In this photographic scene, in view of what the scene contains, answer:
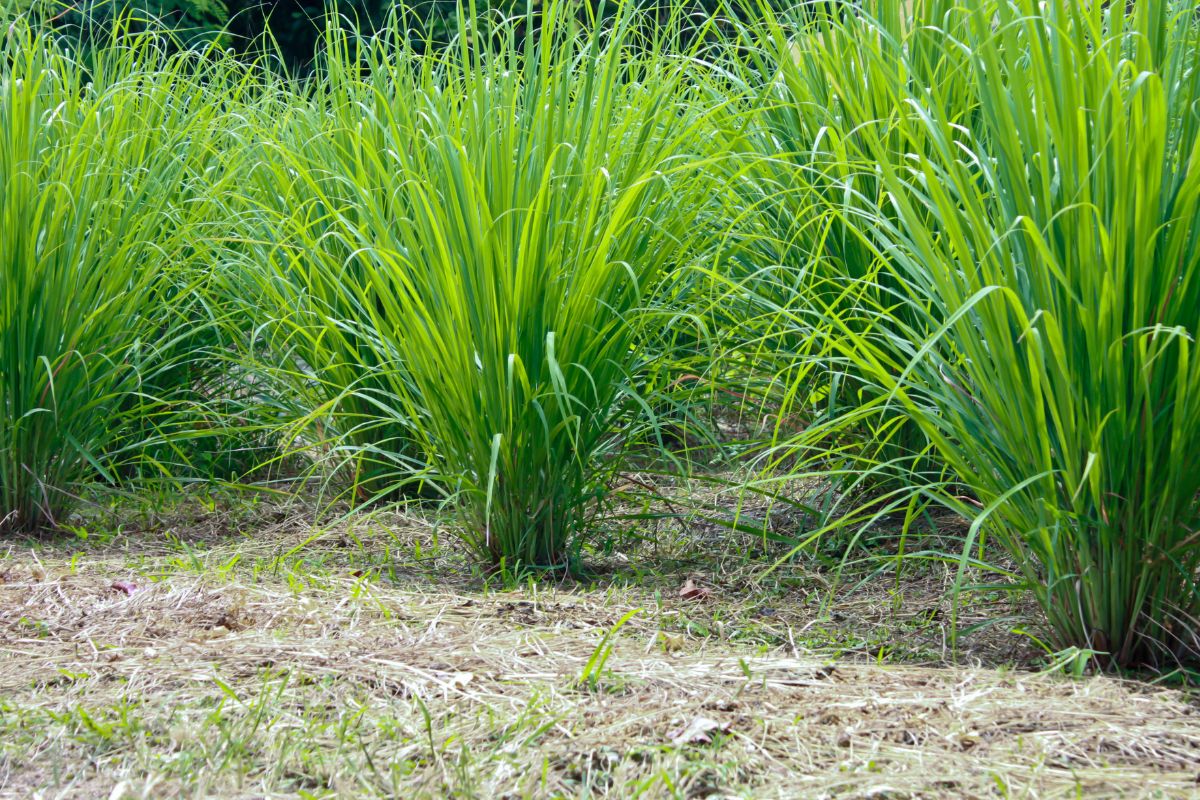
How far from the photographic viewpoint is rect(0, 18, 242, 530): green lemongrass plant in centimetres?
260

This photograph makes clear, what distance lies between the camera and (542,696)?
5.16 ft

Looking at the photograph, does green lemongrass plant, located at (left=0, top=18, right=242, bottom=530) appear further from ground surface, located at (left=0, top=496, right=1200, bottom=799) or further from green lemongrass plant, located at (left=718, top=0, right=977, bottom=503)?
green lemongrass plant, located at (left=718, top=0, right=977, bottom=503)

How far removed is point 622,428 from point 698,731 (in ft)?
3.50

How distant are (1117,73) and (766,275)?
1.12 metres

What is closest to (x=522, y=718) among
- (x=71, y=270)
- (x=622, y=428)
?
(x=622, y=428)

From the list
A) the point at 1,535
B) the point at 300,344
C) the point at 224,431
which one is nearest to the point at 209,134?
the point at 300,344

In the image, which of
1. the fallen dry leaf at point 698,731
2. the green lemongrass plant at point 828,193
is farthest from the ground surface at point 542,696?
the green lemongrass plant at point 828,193

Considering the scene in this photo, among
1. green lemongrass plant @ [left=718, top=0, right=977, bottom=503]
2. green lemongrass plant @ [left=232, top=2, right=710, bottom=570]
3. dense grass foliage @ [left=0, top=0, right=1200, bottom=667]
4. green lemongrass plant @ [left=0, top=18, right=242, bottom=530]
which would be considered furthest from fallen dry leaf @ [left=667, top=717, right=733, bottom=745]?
green lemongrass plant @ [left=0, top=18, right=242, bottom=530]

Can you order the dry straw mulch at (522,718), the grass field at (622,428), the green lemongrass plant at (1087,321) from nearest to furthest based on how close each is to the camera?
the dry straw mulch at (522,718)
the grass field at (622,428)
the green lemongrass plant at (1087,321)

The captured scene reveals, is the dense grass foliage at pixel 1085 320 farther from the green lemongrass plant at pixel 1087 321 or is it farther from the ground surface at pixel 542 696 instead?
the ground surface at pixel 542 696

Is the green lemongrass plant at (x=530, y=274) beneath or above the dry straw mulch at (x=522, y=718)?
above

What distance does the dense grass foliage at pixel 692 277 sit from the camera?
1.62m

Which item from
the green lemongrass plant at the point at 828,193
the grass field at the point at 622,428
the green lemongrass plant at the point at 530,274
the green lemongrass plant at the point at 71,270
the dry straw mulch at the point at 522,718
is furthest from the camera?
the green lemongrass plant at the point at 71,270

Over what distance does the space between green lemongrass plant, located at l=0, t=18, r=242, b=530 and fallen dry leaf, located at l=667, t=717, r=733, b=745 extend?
165cm
